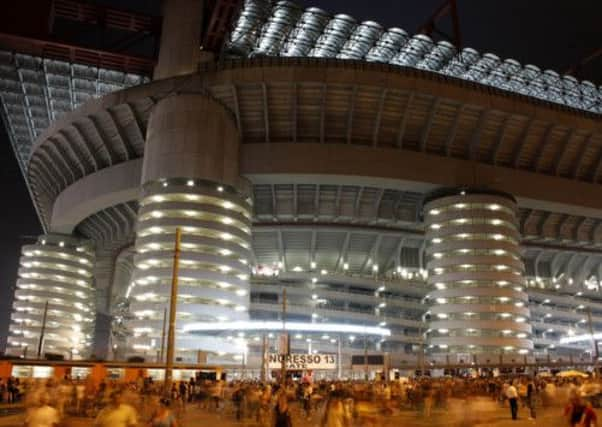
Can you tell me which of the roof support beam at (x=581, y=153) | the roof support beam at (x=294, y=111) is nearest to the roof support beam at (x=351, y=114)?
the roof support beam at (x=294, y=111)

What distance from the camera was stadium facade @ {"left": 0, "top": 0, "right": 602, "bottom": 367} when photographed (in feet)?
224

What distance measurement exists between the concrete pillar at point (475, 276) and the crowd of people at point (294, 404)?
3600 cm

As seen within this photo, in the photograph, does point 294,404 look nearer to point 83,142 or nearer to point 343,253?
point 83,142

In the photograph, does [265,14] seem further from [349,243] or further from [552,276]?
[552,276]

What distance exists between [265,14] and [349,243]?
125ft

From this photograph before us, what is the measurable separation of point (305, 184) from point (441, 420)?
6031cm

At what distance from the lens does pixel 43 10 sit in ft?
254

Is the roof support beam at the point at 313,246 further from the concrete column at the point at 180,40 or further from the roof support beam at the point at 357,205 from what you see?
the concrete column at the point at 180,40

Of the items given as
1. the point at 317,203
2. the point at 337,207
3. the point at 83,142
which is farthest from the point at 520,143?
the point at 83,142

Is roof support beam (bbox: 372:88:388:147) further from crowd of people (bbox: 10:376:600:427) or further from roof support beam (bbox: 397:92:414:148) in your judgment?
crowd of people (bbox: 10:376:600:427)

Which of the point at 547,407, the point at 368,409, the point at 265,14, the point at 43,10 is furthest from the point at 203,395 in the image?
the point at 43,10

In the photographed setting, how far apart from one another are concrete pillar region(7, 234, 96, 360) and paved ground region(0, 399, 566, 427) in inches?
2920

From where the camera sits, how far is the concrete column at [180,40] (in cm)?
7644

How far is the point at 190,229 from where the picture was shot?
6788 cm
